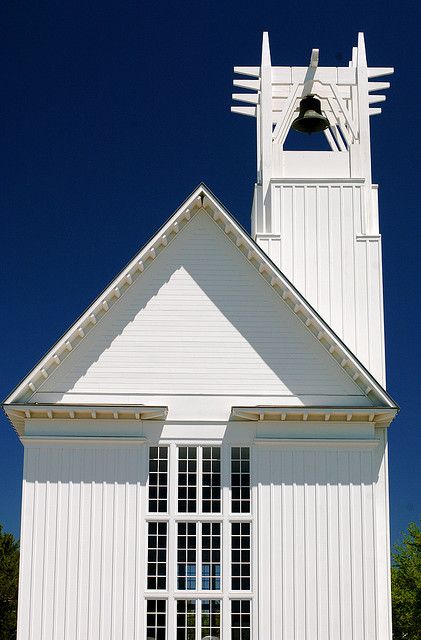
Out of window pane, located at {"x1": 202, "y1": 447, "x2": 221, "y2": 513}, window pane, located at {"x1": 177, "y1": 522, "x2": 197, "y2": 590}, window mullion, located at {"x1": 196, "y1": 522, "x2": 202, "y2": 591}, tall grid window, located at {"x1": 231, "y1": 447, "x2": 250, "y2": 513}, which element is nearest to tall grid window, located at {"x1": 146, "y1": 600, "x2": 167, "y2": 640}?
window pane, located at {"x1": 177, "y1": 522, "x2": 197, "y2": 590}

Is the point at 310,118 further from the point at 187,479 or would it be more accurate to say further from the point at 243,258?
the point at 187,479

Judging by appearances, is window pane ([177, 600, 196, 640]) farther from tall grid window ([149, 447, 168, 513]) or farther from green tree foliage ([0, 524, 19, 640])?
green tree foliage ([0, 524, 19, 640])

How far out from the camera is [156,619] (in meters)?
21.2

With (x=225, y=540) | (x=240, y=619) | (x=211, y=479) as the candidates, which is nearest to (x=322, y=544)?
Result: (x=225, y=540)

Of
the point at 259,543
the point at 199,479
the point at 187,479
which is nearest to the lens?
the point at 259,543

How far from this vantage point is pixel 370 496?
21.8 metres

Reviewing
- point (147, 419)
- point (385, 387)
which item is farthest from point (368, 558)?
point (147, 419)

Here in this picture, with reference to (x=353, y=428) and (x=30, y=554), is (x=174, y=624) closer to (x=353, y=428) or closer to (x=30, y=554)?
(x=30, y=554)

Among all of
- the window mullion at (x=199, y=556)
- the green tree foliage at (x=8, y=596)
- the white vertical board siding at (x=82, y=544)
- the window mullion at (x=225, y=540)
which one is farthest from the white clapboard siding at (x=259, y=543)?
the green tree foliage at (x=8, y=596)

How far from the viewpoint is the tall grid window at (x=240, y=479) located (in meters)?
21.9

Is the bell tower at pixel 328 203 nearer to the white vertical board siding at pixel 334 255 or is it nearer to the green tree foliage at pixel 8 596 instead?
the white vertical board siding at pixel 334 255

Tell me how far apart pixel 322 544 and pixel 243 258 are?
7.02m

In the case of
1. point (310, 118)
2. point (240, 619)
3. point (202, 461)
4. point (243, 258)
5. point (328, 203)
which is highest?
point (310, 118)

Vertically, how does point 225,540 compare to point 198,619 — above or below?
above
